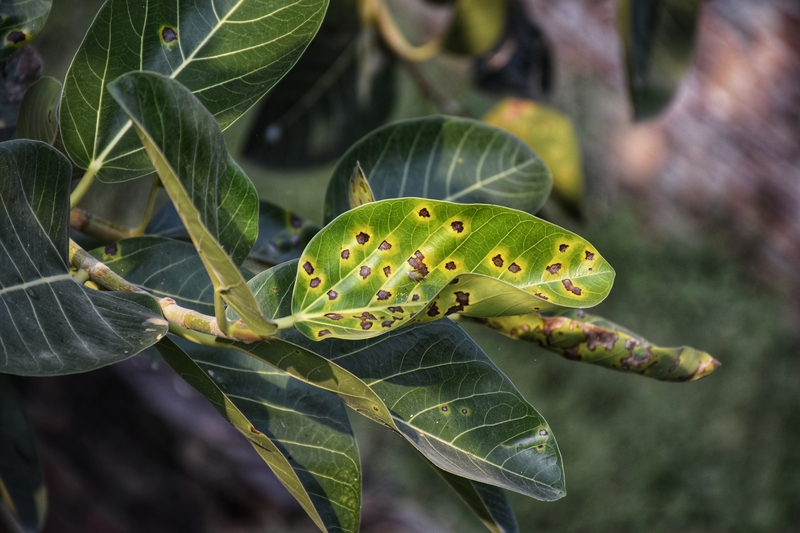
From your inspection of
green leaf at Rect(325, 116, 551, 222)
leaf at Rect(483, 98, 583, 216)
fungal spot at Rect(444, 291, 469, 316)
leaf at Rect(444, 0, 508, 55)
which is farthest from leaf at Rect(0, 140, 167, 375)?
leaf at Rect(444, 0, 508, 55)

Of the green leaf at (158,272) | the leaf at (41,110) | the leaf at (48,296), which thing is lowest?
the green leaf at (158,272)

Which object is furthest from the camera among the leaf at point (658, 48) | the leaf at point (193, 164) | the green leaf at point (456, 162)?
the leaf at point (658, 48)

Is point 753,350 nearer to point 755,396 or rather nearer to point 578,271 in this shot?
point 755,396

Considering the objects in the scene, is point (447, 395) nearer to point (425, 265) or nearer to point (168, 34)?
point (425, 265)

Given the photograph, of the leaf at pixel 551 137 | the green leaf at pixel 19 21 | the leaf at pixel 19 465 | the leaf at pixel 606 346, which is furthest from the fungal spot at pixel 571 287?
the leaf at pixel 551 137

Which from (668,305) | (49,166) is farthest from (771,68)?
(49,166)

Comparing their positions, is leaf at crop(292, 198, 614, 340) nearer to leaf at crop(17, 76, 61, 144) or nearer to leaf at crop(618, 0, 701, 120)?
leaf at crop(17, 76, 61, 144)

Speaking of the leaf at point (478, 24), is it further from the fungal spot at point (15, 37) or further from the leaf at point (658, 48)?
the fungal spot at point (15, 37)
